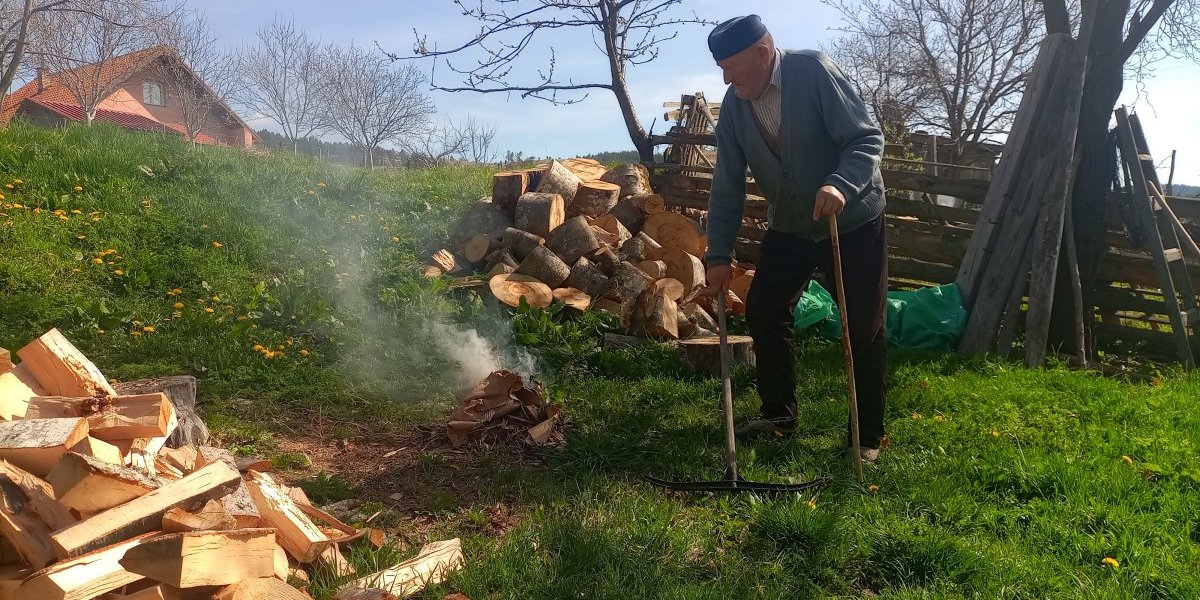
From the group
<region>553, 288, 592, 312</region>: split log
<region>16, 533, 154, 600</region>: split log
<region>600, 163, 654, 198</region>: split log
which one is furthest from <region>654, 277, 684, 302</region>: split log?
<region>16, 533, 154, 600</region>: split log

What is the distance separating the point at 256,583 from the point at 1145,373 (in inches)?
242

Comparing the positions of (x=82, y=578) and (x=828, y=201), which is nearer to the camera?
(x=82, y=578)

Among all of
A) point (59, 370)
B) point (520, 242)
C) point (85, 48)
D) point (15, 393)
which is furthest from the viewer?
point (85, 48)

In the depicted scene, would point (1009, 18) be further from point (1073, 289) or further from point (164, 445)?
point (164, 445)

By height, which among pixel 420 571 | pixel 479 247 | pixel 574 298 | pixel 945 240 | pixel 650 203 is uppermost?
pixel 650 203

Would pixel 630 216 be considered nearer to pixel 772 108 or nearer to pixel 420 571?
pixel 772 108

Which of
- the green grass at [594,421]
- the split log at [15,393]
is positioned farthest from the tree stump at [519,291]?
the split log at [15,393]

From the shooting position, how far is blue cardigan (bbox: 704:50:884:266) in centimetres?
375

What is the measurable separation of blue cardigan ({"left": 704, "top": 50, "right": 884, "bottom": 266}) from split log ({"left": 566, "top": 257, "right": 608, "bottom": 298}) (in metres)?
2.87

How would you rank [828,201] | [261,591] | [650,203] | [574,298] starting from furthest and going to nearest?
[650,203] < [574,298] < [828,201] < [261,591]

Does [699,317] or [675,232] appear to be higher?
[675,232]

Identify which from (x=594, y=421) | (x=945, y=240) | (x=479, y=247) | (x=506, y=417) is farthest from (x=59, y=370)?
(x=945, y=240)

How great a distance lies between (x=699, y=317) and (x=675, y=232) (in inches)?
59.7

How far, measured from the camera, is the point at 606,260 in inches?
283
